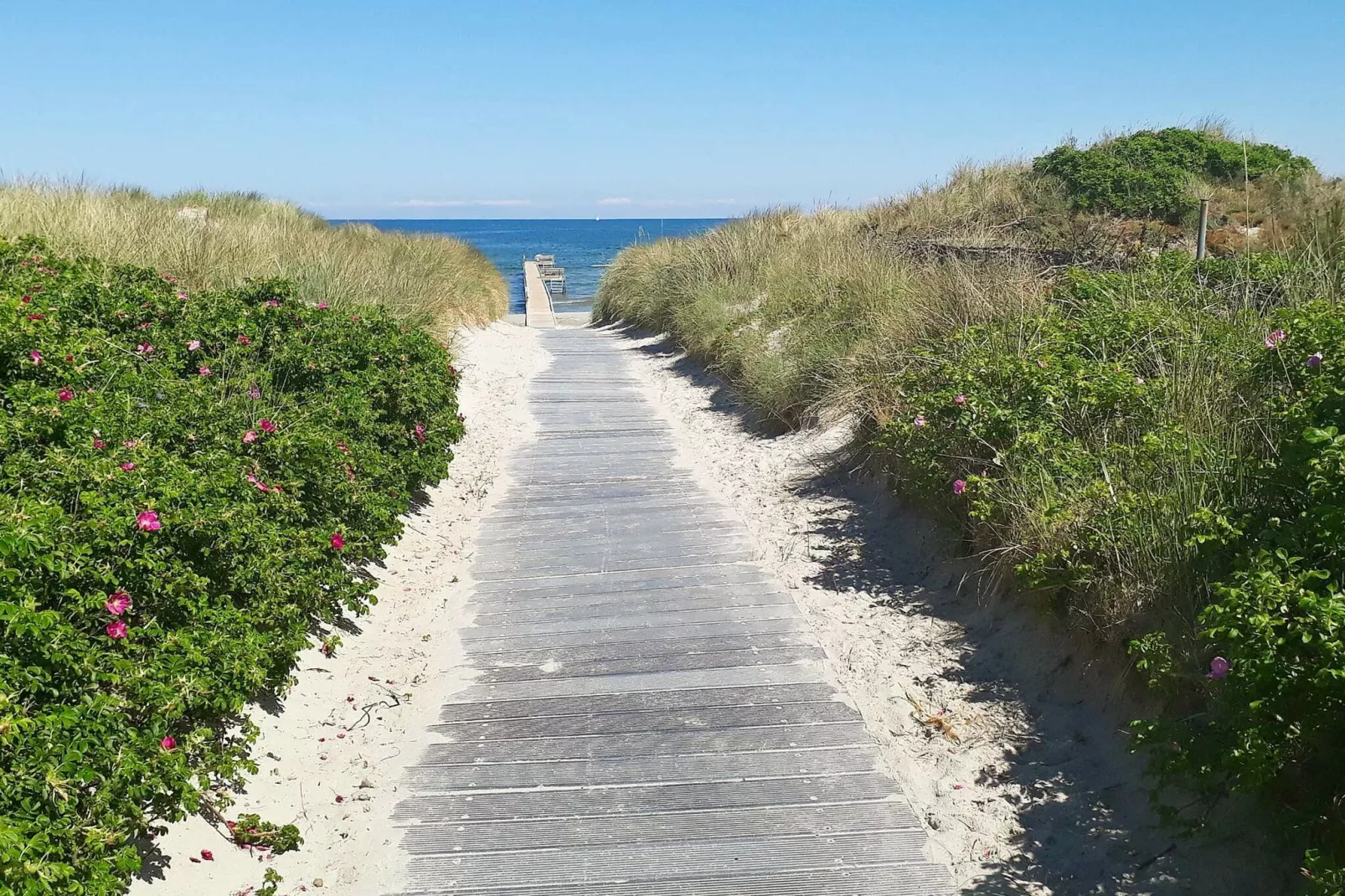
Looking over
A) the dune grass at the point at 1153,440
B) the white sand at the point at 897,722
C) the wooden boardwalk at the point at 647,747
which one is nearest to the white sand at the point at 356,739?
the white sand at the point at 897,722

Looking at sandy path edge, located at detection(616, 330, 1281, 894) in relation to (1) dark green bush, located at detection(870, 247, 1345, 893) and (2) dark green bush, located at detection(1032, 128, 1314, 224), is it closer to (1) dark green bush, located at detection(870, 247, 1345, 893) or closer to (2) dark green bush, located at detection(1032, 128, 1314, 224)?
(1) dark green bush, located at detection(870, 247, 1345, 893)

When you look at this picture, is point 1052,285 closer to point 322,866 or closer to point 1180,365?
point 1180,365

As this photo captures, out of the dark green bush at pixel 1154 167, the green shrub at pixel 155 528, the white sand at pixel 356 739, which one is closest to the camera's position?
the green shrub at pixel 155 528

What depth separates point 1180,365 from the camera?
4984 mm

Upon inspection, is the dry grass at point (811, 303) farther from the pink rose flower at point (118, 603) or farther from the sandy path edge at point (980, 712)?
the pink rose flower at point (118, 603)

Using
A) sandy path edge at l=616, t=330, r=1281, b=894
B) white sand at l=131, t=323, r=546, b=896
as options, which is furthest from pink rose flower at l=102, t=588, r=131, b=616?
sandy path edge at l=616, t=330, r=1281, b=894

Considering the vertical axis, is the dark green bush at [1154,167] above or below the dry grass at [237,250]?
above

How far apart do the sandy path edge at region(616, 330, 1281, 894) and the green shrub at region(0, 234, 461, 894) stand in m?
2.23

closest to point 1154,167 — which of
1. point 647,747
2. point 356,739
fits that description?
point 647,747

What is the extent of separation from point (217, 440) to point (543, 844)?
6.92ft

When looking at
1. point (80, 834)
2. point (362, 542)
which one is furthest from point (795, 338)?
point (80, 834)

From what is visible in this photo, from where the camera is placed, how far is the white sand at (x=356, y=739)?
9.89 ft

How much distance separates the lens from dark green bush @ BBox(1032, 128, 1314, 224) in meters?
14.6

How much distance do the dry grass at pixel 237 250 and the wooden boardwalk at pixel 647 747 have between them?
14.2ft
